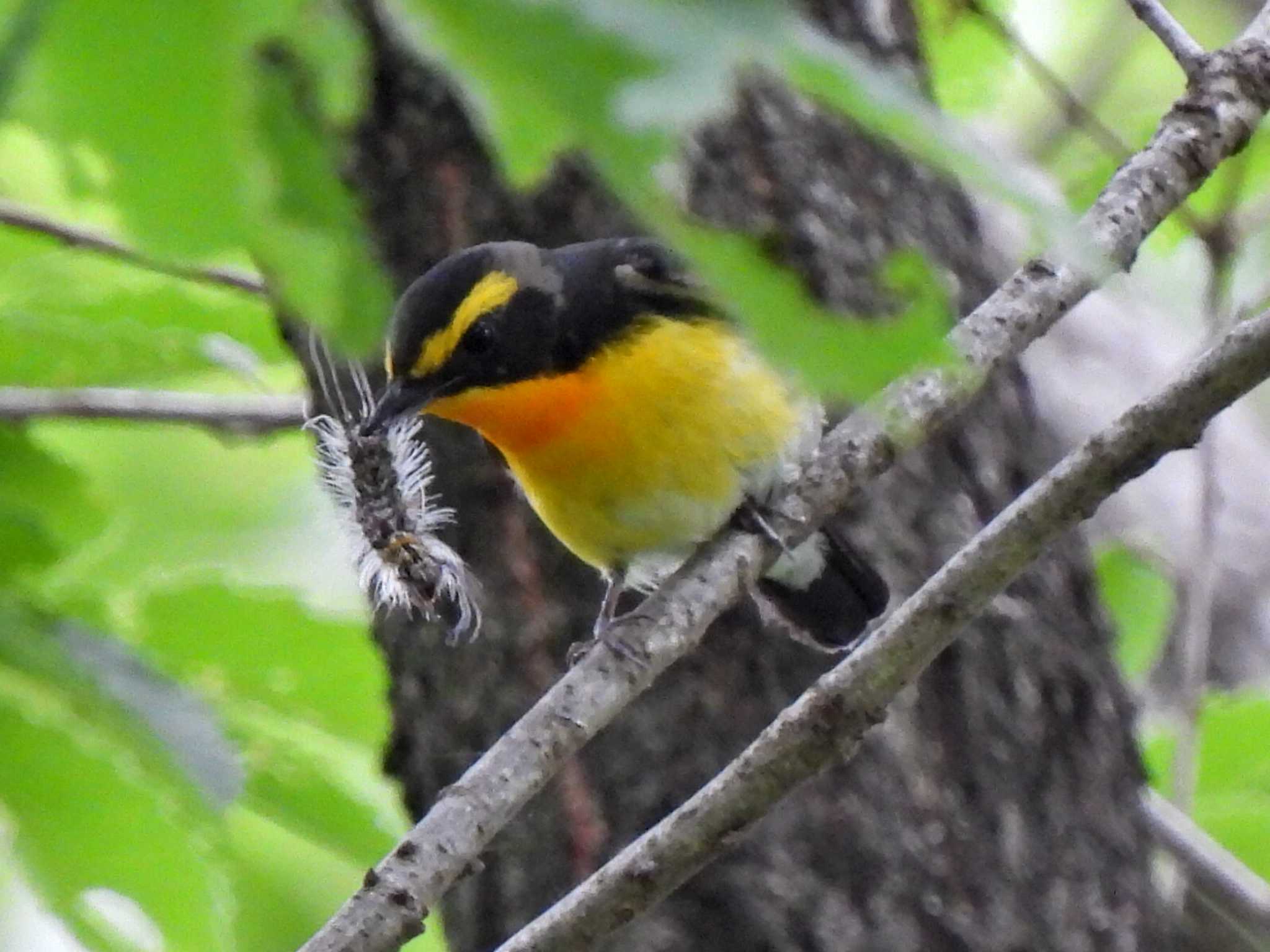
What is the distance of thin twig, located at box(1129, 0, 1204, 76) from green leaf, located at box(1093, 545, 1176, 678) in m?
1.42

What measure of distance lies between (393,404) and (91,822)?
3.70 ft

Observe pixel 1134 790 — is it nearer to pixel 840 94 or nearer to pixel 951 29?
pixel 951 29

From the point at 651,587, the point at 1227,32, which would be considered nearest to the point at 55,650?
the point at 651,587

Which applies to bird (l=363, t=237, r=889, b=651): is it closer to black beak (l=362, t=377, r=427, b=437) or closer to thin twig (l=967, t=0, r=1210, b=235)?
black beak (l=362, t=377, r=427, b=437)

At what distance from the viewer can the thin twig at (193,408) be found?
3527 millimetres

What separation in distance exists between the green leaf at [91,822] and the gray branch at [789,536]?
51 centimetres

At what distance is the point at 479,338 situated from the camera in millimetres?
3342

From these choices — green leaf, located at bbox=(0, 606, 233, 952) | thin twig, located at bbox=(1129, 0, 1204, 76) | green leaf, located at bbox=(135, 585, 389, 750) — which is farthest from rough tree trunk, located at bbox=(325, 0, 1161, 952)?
green leaf, located at bbox=(0, 606, 233, 952)

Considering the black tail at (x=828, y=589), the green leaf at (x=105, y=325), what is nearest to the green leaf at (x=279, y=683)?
the green leaf at (x=105, y=325)

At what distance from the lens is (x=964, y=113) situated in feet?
12.9

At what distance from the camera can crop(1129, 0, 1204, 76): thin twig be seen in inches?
104

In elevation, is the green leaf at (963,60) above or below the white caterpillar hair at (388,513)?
above

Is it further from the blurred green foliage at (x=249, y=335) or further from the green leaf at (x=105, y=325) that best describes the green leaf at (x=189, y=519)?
the green leaf at (x=105, y=325)

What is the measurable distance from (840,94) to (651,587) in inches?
118
